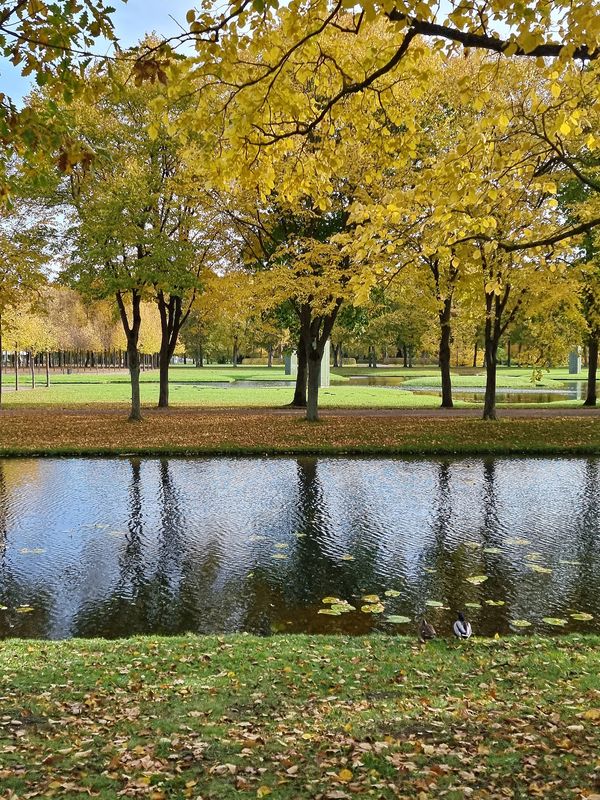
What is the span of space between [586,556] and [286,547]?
432 cm

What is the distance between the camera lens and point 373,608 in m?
7.21

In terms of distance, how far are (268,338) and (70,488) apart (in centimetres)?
6326

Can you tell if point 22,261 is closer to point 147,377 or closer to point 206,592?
point 206,592

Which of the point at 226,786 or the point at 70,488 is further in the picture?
the point at 70,488

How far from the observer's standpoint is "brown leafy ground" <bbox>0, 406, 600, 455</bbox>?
1798 centimetres

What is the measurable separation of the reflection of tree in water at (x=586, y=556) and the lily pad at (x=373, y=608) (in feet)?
7.00

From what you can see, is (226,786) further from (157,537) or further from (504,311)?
(504,311)

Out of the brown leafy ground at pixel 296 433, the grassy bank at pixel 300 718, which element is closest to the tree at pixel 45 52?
the grassy bank at pixel 300 718

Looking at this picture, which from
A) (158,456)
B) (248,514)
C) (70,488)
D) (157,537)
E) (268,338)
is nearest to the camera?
(157,537)

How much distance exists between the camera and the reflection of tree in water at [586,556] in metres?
7.41

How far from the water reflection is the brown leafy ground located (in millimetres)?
2574

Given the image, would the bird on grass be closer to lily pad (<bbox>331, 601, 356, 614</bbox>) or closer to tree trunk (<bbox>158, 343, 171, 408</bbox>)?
lily pad (<bbox>331, 601, 356, 614</bbox>)

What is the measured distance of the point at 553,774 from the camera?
3.34m

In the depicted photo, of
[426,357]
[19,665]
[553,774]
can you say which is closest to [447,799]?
[553,774]
